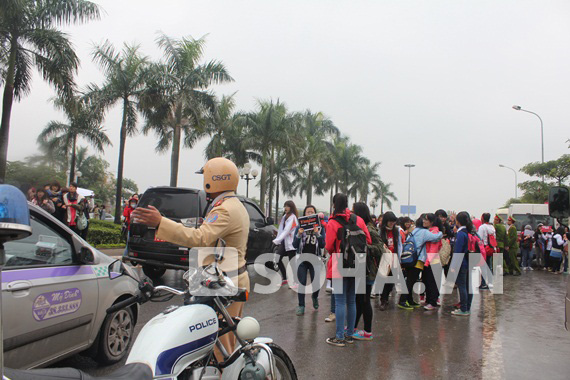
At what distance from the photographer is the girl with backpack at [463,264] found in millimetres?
7250

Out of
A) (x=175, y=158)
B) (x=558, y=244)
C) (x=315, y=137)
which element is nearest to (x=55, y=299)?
(x=558, y=244)

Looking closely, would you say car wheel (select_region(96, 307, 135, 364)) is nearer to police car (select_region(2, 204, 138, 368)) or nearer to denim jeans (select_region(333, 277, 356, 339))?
police car (select_region(2, 204, 138, 368))

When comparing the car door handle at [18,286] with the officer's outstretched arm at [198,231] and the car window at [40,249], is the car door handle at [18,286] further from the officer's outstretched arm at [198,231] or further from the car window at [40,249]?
the officer's outstretched arm at [198,231]

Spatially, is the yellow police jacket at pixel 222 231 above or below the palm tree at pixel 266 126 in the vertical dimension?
below

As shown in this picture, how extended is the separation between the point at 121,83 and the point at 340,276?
21027 millimetres

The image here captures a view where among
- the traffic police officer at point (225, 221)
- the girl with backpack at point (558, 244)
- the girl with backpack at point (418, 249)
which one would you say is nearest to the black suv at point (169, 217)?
the girl with backpack at point (418, 249)

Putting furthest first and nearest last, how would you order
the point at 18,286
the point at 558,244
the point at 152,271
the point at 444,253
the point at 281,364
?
the point at 558,244 < the point at 152,271 < the point at 444,253 < the point at 18,286 < the point at 281,364

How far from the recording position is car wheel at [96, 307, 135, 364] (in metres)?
4.24

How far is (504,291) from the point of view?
10227 millimetres

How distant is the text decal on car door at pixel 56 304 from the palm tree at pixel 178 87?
19580 millimetres

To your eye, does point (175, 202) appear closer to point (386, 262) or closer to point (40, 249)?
point (386, 262)

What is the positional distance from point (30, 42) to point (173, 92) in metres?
8.40

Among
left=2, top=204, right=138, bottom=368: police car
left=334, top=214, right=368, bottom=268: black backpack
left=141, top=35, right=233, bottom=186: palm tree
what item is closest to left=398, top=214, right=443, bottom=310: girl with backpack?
left=334, top=214, right=368, bottom=268: black backpack
